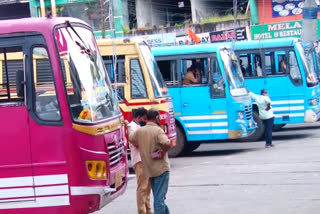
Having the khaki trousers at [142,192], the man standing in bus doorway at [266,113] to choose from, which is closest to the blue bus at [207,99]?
the man standing in bus doorway at [266,113]

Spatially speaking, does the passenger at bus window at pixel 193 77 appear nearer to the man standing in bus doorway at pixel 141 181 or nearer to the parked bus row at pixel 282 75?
the parked bus row at pixel 282 75

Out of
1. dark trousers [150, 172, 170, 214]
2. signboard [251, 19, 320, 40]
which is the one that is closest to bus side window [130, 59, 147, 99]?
dark trousers [150, 172, 170, 214]

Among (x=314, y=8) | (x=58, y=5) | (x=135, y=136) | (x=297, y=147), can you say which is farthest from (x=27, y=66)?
(x=58, y=5)

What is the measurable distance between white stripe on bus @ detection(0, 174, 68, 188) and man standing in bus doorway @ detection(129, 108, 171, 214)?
49.8 inches

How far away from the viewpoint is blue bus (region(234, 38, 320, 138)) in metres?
19.1

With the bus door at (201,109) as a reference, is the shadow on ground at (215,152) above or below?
below

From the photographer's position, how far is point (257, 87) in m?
19.6

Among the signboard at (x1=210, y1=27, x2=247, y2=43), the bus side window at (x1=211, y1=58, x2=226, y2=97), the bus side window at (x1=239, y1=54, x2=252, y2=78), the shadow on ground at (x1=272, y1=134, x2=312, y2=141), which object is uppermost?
the signboard at (x1=210, y1=27, x2=247, y2=43)

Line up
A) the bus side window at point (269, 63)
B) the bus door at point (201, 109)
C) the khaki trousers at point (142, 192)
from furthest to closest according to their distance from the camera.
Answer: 1. the bus side window at point (269, 63)
2. the bus door at point (201, 109)
3. the khaki trousers at point (142, 192)

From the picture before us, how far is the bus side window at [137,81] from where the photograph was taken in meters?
13.9

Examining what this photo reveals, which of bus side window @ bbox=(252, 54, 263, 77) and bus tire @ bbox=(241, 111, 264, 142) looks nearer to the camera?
bus tire @ bbox=(241, 111, 264, 142)

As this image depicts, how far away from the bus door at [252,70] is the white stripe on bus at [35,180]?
1285 centimetres

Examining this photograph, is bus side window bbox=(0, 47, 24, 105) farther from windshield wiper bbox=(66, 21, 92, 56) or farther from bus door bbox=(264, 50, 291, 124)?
bus door bbox=(264, 50, 291, 124)

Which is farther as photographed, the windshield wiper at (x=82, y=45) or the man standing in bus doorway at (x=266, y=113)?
the man standing in bus doorway at (x=266, y=113)
